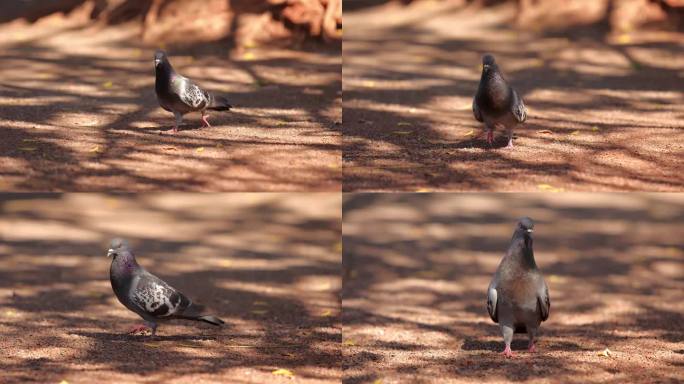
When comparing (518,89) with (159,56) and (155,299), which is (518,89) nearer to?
(159,56)

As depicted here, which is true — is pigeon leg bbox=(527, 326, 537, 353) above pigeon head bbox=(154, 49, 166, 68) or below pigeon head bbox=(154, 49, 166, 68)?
below

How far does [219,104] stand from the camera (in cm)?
880

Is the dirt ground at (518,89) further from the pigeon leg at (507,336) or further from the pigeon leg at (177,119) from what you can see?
the pigeon leg at (177,119)

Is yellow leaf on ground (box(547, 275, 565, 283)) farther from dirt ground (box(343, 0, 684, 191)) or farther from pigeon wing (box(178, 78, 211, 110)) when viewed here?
pigeon wing (box(178, 78, 211, 110))

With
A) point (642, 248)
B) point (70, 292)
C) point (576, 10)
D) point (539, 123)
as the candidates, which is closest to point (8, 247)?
point (70, 292)

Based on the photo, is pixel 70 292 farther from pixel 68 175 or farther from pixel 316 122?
pixel 316 122

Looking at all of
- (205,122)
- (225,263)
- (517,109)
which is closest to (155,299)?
(205,122)

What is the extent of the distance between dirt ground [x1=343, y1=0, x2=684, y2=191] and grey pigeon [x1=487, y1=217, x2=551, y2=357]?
819mm

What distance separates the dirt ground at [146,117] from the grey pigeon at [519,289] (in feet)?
5.13

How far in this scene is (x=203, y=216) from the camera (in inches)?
471

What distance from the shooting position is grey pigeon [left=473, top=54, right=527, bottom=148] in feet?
25.0

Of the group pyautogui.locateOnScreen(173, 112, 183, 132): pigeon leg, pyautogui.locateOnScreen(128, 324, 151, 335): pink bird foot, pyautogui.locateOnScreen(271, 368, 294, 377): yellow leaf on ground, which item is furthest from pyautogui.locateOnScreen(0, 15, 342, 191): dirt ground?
pyautogui.locateOnScreen(271, 368, 294, 377): yellow leaf on ground

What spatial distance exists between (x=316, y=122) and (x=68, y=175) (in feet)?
8.14

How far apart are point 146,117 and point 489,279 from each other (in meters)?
3.61
